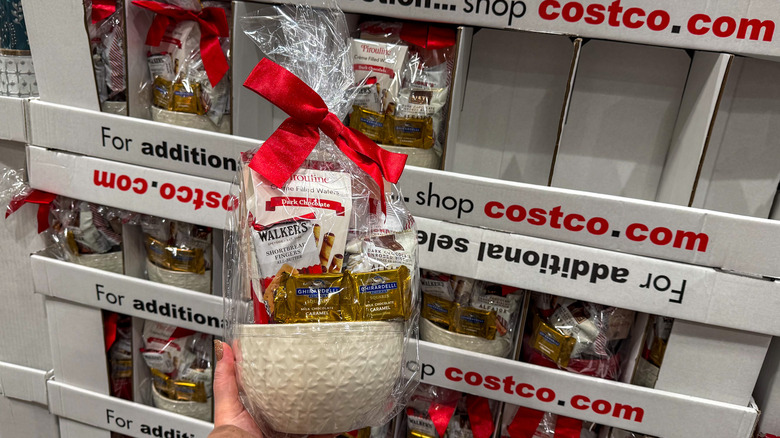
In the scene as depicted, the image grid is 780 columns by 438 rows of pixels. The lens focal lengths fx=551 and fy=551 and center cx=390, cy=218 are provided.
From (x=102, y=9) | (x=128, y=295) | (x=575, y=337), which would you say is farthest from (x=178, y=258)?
(x=575, y=337)

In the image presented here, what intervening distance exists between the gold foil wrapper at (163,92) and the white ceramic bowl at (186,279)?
41cm

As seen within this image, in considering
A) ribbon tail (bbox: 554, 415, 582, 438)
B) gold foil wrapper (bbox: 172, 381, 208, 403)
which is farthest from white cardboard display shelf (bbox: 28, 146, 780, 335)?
gold foil wrapper (bbox: 172, 381, 208, 403)

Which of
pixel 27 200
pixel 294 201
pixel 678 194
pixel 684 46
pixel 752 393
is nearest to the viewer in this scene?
pixel 294 201

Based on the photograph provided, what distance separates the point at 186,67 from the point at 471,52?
66 centimetres

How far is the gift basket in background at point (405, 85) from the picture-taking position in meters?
1.14

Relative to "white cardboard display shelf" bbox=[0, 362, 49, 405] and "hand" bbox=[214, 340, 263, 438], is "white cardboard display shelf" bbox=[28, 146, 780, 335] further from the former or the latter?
"white cardboard display shelf" bbox=[0, 362, 49, 405]

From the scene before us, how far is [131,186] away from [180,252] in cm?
20

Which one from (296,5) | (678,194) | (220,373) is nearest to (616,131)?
(678,194)

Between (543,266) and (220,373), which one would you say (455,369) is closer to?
(543,266)

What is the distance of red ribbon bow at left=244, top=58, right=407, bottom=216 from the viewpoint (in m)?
0.83

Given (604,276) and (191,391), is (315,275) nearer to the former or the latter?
(604,276)

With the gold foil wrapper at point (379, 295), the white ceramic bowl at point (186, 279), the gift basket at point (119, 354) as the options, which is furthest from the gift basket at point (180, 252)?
the gold foil wrapper at point (379, 295)

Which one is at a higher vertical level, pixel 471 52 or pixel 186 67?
pixel 471 52

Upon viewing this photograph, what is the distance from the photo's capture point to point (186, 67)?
1268 millimetres
